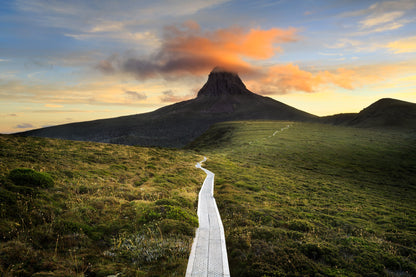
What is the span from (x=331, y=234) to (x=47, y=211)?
1669 cm

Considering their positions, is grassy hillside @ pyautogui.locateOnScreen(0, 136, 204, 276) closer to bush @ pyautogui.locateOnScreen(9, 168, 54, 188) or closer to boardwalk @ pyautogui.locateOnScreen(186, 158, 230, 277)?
bush @ pyautogui.locateOnScreen(9, 168, 54, 188)

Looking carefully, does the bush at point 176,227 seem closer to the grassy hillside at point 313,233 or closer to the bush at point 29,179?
the grassy hillside at point 313,233

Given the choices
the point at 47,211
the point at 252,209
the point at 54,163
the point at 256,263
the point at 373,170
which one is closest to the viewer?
the point at 256,263

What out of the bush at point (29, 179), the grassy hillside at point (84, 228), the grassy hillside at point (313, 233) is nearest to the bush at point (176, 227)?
the grassy hillside at point (84, 228)

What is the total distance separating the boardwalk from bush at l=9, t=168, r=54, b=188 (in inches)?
427

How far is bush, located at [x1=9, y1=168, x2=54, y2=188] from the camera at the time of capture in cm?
1386

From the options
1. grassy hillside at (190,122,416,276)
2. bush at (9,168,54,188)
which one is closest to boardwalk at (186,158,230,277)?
grassy hillside at (190,122,416,276)

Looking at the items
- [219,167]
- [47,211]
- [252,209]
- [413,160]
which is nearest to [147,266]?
[47,211]

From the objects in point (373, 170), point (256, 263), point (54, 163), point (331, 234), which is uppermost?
point (54, 163)

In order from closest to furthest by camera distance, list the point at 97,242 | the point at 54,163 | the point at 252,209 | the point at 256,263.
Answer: the point at 256,263
the point at 97,242
the point at 252,209
the point at 54,163

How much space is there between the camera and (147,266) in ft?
27.8

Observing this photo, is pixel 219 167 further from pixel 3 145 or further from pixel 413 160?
pixel 413 160

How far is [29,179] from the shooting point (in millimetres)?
14273

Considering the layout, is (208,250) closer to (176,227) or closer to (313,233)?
(176,227)
